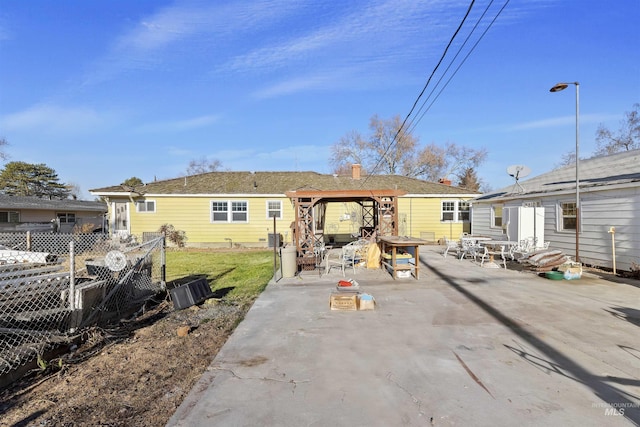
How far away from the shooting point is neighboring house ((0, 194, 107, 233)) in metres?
20.7

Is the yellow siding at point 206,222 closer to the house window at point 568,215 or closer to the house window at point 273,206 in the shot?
the house window at point 273,206

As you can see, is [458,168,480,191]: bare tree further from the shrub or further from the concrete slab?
the concrete slab

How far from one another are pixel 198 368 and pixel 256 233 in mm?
14626

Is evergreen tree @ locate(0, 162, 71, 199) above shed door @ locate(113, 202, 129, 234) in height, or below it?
above

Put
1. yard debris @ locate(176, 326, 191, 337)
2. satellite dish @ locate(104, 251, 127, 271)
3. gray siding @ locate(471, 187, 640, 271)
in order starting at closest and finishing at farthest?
1. yard debris @ locate(176, 326, 191, 337)
2. satellite dish @ locate(104, 251, 127, 271)
3. gray siding @ locate(471, 187, 640, 271)

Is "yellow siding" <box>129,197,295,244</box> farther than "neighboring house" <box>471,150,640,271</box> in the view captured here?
Yes

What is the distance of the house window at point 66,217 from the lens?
89.5 feet

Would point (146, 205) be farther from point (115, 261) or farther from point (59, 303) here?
point (59, 303)

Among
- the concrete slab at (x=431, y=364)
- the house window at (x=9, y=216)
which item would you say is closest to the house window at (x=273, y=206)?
the concrete slab at (x=431, y=364)

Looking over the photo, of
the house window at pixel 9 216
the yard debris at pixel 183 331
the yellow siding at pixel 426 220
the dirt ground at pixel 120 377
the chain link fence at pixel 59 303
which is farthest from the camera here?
the house window at pixel 9 216

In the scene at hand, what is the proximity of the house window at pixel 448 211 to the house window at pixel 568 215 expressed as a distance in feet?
25.7
